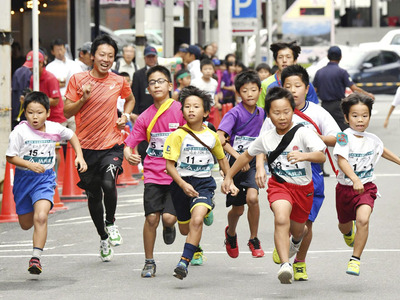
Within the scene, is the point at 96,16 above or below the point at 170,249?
above

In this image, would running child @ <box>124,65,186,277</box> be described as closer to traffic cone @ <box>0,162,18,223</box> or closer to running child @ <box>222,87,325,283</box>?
running child @ <box>222,87,325,283</box>

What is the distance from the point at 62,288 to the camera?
30.0 ft

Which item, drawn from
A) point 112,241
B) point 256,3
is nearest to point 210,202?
point 112,241

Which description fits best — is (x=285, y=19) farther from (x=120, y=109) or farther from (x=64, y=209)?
(x=64, y=209)

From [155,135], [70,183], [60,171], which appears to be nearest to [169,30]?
[60,171]

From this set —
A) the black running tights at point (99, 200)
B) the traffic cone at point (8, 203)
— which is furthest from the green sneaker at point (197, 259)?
the traffic cone at point (8, 203)

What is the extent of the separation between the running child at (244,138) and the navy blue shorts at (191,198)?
2.78 feet

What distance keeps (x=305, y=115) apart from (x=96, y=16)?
20716 mm

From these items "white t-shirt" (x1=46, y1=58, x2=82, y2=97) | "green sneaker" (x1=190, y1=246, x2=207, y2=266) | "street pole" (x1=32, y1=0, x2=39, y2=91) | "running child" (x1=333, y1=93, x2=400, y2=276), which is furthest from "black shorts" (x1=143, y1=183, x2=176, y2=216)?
"white t-shirt" (x1=46, y1=58, x2=82, y2=97)

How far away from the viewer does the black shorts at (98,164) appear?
1066cm

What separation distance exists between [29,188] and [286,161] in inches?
91.3

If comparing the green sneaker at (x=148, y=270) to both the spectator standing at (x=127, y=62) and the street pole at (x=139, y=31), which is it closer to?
the spectator standing at (x=127, y=62)

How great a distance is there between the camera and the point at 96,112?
10.7 metres

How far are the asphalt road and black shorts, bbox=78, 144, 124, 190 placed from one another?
72cm
